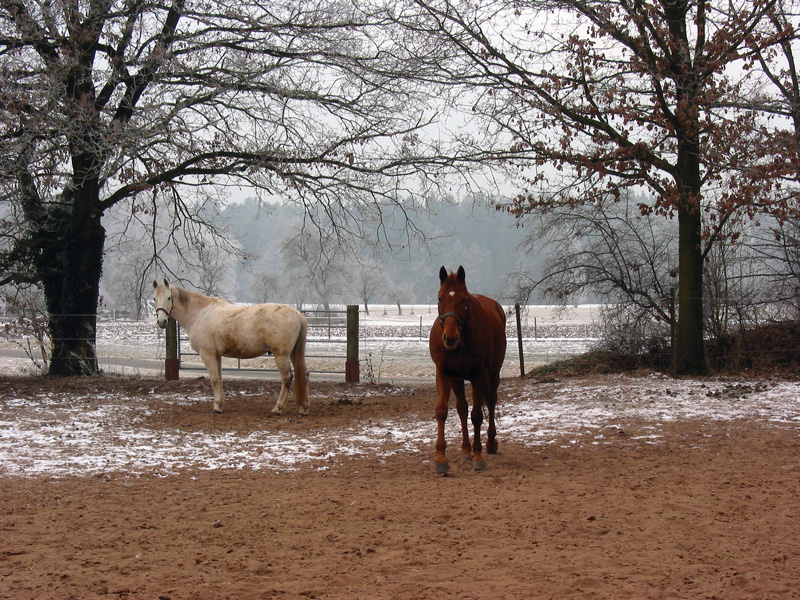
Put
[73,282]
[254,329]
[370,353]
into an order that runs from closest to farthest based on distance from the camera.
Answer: [254,329], [73,282], [370,353]

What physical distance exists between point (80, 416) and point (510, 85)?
8.73 meters

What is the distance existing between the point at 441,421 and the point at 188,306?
5.67 metres

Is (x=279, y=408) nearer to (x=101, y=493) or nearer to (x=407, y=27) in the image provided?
(x=101, y=493)

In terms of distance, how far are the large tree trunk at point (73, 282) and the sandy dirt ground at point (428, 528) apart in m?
8.23

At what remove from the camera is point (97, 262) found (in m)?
14.0

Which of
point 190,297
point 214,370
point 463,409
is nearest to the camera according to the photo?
point 463,409

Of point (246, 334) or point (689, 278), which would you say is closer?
point (246, 334)

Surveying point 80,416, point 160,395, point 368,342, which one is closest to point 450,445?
point 80,416

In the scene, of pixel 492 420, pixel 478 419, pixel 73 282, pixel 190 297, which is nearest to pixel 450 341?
pixel 478 419

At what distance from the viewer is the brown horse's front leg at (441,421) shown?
6371 millimetres

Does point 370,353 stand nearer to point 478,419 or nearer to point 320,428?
point 320,428

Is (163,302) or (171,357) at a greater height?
(163,302)

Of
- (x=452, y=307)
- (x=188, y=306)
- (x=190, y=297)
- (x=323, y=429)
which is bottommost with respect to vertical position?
(x=323, y=429)

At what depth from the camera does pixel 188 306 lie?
10.8 metres
